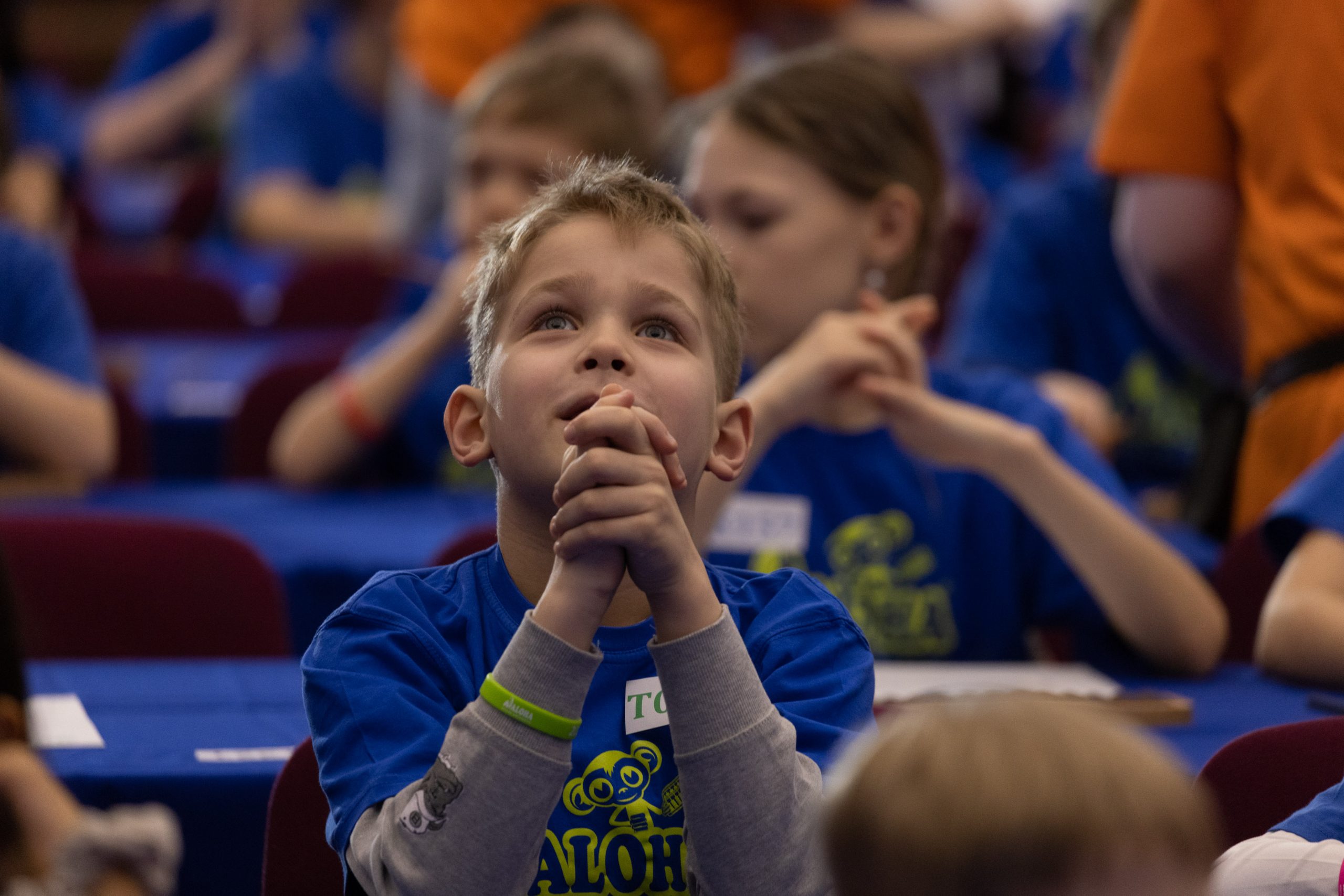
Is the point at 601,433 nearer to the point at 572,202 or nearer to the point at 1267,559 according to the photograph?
the point at 572,202

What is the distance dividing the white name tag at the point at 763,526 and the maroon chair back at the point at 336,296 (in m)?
2.87

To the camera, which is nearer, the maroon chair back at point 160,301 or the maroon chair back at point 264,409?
the maroon chair back at point 264,409

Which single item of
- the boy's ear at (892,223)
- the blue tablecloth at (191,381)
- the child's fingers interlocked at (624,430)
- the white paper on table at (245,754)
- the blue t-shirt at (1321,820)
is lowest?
the blue t-shirt at (1321,820)

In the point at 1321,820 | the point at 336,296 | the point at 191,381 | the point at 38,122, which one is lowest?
the point at 1321,820

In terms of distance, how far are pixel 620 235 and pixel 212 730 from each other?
30.5 inches

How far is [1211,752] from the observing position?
5.44 ft

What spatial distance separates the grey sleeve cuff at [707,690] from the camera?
41.7 inches

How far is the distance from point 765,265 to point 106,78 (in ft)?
29.6

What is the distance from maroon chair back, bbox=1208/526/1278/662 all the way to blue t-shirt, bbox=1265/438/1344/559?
1.36 ft

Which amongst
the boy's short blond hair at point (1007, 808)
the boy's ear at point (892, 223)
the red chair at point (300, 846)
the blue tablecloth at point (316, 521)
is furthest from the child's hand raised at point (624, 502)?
the boy's ear at point (892, 223)

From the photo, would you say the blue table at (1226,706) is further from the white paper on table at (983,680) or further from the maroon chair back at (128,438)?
the maroon chair back at (128,438)

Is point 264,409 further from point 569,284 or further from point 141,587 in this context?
point 569,284

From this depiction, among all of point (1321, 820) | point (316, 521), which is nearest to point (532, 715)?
point (1321, 820)

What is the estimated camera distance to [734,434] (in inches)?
51.7
